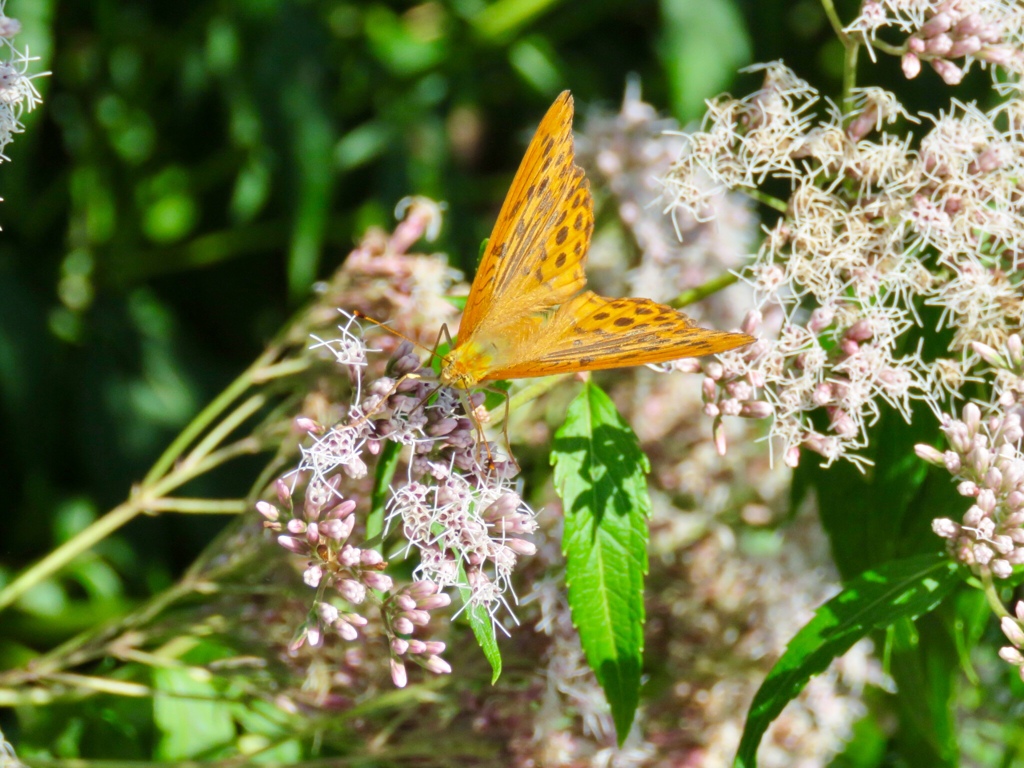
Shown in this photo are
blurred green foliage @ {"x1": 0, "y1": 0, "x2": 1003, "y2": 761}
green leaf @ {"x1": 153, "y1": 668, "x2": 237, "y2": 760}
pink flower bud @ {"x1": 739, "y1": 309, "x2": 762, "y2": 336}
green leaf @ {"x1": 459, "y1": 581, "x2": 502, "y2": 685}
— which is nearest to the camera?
green leaf @ {"x1": 459, "y1": 581, "x2": 502, "y2": 685}

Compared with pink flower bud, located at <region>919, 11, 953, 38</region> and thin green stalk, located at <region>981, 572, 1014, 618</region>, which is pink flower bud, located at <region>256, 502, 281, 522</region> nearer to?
thin green stalk, located at <region>981, 572, 1014, 618</region>

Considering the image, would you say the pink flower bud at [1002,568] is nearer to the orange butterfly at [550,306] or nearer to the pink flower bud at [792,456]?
the pink flower bud at [792,456]

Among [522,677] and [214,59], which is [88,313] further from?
[522,677]

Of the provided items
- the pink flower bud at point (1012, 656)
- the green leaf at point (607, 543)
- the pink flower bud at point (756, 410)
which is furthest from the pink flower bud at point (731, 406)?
the pink flower bud at point (1012, 656)

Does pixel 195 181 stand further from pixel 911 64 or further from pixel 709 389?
pixel 911 64

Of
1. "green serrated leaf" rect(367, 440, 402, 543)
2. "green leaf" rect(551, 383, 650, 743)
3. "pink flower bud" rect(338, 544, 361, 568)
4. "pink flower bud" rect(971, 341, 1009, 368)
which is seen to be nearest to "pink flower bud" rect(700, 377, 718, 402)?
"green leaf" rect(551, 383, 650, 743)

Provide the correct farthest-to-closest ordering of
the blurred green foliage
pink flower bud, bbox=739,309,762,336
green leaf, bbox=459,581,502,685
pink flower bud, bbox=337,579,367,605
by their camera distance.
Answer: the blurred green foliage, pink flower bud, bbox=739,309,762,336, pink flower bud, bbox=337,579,367,605, green leaf, bbox=459,581,502,685

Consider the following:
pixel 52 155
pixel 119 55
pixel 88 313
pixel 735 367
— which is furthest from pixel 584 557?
pixel 52 155

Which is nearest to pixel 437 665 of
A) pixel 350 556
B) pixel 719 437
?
pixel 350 556
